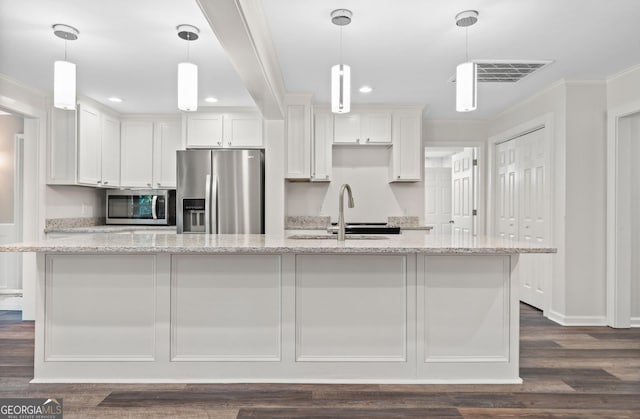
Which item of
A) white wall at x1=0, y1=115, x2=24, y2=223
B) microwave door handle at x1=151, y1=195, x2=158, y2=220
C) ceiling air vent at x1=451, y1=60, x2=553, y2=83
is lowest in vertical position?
microwave door handle at x1=151, y1=195, x2=158, y2=220

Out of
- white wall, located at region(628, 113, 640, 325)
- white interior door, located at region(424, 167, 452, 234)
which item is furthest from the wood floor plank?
white interior door, located at region(424, 167, 452, 234)

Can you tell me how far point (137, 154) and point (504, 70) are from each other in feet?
13.8

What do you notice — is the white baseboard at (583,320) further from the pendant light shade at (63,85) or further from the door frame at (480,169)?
the pendant light shade at (63,85)

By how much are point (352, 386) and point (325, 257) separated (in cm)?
78

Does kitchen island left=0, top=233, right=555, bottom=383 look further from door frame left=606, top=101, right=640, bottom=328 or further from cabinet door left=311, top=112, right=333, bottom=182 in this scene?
cabinet door left=311, top=112, right=333, bottom=182

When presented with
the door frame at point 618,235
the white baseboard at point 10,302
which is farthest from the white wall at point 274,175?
the door frame at point 618,235

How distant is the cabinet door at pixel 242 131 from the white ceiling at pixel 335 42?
602mm

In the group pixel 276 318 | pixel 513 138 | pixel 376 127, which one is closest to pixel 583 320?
pixel 513 138

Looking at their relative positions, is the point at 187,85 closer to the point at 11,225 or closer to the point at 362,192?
the point at 362,192

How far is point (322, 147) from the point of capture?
476cm

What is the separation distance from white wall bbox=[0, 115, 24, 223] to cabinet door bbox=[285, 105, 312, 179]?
3.54 metres

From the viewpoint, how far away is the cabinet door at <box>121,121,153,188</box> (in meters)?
5.04

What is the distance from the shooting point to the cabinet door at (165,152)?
5.04 m

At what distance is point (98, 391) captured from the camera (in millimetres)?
2344
